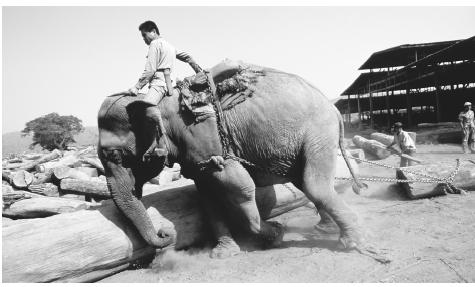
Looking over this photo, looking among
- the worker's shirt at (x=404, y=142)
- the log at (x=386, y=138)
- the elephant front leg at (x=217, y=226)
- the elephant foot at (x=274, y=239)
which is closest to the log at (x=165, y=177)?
the elephant front leg at (x=217, y=226)

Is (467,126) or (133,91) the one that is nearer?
(133,91)

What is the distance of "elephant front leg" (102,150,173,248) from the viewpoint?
346 cm

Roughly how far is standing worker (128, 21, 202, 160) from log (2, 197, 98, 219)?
3450mm

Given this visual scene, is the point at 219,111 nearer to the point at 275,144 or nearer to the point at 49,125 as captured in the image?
the point at 275,144

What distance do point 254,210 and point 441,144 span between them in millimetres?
12437

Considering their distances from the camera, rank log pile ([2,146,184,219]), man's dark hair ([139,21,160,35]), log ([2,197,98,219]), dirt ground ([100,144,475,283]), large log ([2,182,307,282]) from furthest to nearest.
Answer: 1. log pile ([2,146,184,219])
2. log ([2,197,98,219])
3. man's dark hair ([139,21,160,35])
4. dirt ground ([100,144,475,283])
5. large log ([2,182,307,282])

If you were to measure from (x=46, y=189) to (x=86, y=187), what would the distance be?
52.3 inches

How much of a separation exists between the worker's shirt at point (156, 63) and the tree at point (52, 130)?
3173 cm

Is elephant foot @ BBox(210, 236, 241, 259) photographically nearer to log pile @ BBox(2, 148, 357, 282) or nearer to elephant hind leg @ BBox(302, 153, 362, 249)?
log pile @ BBox(2, 148, 357, 282)

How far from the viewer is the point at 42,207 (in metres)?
6.15

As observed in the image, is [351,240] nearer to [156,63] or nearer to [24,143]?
[156,63]

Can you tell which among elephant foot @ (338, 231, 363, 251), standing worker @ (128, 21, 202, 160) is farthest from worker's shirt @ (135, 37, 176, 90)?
elephant foot @ (338, 231, 363, 251)

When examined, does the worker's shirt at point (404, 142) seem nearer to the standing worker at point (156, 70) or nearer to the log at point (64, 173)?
the standing worker at point (156, 70)

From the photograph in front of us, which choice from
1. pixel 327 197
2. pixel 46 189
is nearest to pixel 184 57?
pixel 327 197
